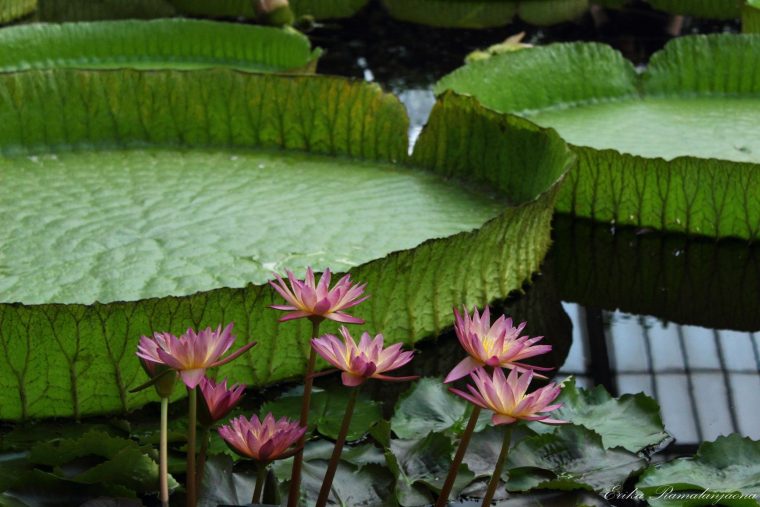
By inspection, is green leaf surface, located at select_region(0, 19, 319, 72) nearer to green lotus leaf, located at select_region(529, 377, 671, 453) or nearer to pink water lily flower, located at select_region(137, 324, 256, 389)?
green lotus leaf, located at select_region(529, 377, 671, 453)

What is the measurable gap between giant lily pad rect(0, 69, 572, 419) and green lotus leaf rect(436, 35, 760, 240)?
0.21 m

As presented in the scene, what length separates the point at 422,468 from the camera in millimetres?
1341

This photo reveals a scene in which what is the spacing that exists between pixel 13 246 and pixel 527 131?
37.9 inches

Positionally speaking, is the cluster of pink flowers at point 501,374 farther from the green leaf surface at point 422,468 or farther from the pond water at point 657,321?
the pond water at point 657,321

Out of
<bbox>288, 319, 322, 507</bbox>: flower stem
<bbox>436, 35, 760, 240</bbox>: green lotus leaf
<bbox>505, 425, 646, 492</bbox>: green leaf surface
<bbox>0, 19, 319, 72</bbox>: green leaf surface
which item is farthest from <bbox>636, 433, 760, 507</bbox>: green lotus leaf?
<bbox>0, 19, 319, 72</bbox>: green leaf surface

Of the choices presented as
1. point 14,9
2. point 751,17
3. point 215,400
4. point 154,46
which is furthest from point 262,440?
point 14,9

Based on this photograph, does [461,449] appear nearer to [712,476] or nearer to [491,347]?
[491,347]

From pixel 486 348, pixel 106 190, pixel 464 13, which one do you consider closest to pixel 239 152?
pixel 106 190

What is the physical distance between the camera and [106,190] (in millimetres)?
2229

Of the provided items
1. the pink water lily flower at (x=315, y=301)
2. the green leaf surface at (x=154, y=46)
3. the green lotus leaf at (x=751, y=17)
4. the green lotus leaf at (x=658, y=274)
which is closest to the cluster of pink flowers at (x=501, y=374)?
the pink water lily flower at (x=315, y=301)

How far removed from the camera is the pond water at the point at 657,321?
1.59m

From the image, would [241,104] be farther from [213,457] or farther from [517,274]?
[213,457]

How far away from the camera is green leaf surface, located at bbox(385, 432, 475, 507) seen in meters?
1.29

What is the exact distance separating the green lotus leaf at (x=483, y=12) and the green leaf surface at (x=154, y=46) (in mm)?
1078
